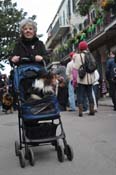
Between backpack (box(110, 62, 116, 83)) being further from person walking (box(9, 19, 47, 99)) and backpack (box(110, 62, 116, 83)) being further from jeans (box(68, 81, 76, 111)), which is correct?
person walking (box(9, 19, 47, 99))

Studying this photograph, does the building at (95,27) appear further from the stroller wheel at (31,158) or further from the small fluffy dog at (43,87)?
the stroller wheel at (31,158)

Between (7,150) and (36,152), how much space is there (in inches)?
25.7

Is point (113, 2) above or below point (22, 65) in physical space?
above

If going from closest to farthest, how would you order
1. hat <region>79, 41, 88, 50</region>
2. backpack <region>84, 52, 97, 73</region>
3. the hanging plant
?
backpack <region>84, 52, 97, 73</region> < hat <region>79, 41, 88, 50</region> < the hanging plant

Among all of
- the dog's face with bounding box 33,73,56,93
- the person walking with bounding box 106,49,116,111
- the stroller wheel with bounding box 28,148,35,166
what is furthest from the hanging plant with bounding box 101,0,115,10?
the stroller wheel with bounding box 28,148,35,166

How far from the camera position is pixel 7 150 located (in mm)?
7887

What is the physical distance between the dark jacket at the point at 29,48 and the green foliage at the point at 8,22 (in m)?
41.9

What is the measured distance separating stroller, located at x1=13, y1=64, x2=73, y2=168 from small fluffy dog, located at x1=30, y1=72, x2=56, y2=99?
3.2 inches

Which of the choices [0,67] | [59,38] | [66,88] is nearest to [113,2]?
[66,88]

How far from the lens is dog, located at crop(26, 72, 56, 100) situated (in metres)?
6.69

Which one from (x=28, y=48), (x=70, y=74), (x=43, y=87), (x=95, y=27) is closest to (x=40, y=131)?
(x=43, y=87)

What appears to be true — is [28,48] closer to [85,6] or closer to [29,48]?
[29,48]

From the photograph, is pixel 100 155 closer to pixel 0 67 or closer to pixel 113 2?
pixel 113 2

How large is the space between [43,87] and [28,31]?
95 centimetres
